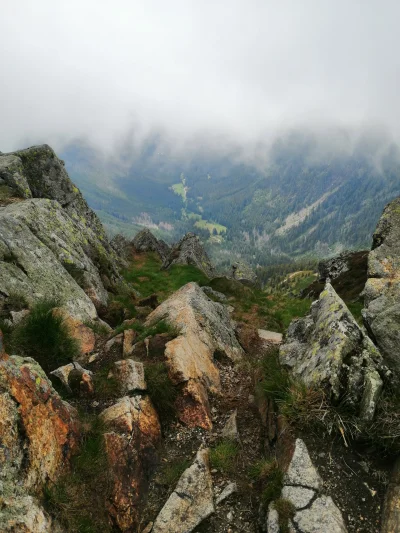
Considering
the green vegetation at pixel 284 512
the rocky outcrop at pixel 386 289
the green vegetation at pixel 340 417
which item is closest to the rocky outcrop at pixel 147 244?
the rocky outcrop at pixel 386 289

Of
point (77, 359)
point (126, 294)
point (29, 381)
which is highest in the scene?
point (29, 381)

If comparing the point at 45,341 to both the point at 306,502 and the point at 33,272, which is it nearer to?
the point at 33,272

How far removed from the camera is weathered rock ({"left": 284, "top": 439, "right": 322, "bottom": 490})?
742 cm

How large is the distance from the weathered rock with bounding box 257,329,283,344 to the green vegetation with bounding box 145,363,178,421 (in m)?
10.2

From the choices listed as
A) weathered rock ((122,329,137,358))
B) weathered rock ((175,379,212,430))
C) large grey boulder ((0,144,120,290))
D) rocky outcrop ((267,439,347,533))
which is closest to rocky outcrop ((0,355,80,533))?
weathered rock ((175,379,212,430))

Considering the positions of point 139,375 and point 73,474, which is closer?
point 73,474

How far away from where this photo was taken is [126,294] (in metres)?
26.1

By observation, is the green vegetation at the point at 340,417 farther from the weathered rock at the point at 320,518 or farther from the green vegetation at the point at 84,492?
the green vegetation at the point at 84,492

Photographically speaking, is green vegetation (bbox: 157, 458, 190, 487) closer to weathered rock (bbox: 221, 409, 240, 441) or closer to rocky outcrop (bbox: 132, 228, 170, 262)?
weathered rock (bbox: 221, 409, 240, 441)

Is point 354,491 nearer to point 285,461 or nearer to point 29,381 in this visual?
point 285,461

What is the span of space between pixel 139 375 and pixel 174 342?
7.41 ft

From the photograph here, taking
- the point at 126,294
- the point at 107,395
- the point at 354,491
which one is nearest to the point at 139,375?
the point at 107,395

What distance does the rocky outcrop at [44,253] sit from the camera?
16.4m

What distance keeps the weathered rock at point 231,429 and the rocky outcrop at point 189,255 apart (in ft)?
115
